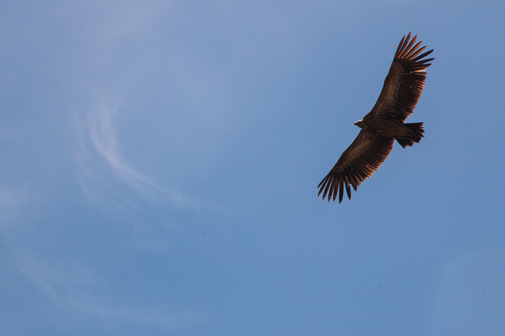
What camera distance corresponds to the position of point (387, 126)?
57.4 ft

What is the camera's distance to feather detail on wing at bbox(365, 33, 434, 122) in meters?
16.3

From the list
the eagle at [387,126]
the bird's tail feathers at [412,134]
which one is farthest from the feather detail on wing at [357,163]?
the bird's tail feathers at [412,134]

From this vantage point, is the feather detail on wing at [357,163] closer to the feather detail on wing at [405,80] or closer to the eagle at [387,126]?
the eagle at [387,126]

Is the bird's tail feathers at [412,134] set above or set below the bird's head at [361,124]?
below

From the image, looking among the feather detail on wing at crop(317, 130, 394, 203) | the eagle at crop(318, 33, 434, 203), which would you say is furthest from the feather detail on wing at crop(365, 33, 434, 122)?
the feather detail on wing at crop(317, 130, 394, 203)

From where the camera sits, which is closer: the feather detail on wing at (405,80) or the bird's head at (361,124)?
the feather detail on wing at (405,80)

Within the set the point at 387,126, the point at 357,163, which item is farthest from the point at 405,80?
the point at 357,163

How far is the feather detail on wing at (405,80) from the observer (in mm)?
16297

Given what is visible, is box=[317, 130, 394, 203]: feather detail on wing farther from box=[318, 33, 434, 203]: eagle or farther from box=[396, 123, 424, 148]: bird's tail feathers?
box=[396, 123, 424, 148]: bird's tail feathers

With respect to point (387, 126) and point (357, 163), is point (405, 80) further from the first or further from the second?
point (357, 163)

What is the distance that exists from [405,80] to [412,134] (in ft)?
7.14

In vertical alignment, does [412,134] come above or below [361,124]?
below

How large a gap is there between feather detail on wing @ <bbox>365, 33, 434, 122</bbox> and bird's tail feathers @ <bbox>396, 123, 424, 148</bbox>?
21.7 inches

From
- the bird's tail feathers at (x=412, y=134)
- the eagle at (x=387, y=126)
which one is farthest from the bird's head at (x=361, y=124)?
the bird's tail feathers at (x=412, y=134)
